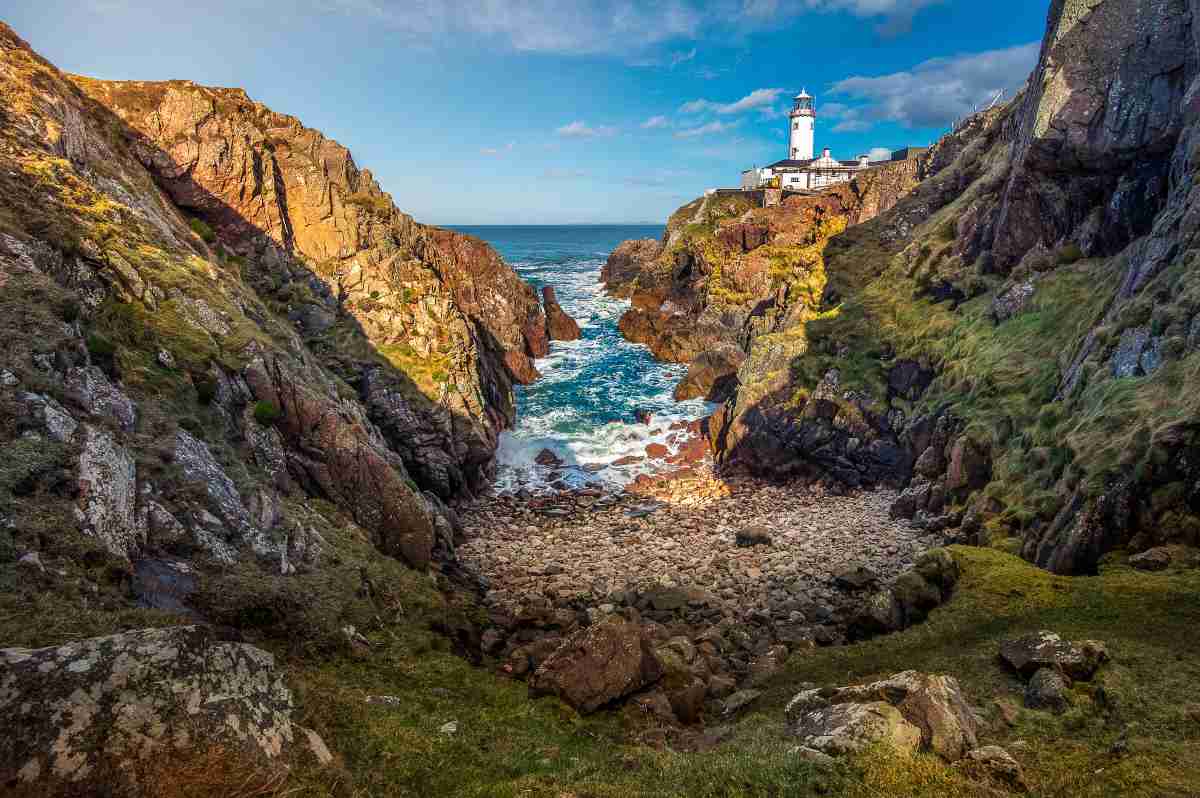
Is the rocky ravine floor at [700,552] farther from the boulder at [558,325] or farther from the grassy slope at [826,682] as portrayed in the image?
the boulder at [558,325]

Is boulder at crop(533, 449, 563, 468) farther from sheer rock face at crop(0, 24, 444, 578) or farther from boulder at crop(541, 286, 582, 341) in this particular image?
boulder at crop(541, 286, 582, 341)

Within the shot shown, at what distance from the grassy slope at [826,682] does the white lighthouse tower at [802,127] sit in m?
126

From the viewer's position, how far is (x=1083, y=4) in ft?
103

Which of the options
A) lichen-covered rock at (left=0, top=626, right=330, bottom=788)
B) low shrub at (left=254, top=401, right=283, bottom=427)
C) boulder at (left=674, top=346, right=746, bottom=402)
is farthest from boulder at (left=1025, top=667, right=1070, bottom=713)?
boulder at (left=674, top=346, right=746, bottom=402)

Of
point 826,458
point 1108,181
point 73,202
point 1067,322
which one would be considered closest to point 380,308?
point 73,202

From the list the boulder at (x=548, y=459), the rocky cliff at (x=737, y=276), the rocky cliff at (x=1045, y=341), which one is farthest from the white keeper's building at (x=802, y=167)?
the boulder at (x=548, y=459)

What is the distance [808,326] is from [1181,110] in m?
20.3

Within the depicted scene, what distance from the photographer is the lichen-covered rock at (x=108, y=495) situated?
10.2 metres

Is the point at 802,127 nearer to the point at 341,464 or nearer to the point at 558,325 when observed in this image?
the point at 558,325


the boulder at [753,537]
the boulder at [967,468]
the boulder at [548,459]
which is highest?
the boulder at [967,468]

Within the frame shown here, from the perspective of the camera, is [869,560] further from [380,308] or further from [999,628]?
[380,308]

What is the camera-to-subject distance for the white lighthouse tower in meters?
121

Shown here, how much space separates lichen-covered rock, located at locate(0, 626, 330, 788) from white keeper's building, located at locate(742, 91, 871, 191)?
310 ft

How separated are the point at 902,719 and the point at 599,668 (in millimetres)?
6506
